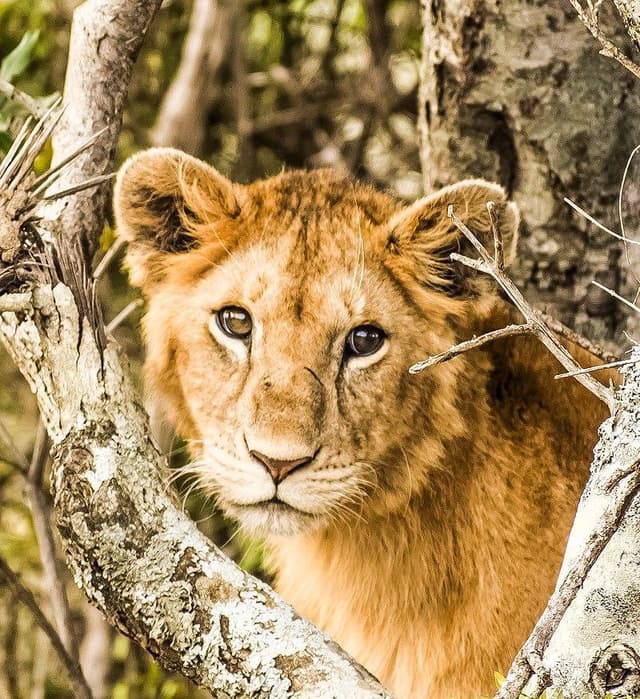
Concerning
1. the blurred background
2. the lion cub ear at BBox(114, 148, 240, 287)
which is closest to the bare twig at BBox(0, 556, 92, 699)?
the blurred background

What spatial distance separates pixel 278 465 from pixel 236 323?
0.49 m

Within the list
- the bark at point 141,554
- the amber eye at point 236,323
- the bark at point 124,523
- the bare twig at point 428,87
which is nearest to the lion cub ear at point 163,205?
the amber eye at point 236,323

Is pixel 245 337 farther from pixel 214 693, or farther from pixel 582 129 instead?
pixel 582 129

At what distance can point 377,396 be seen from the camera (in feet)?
10.2

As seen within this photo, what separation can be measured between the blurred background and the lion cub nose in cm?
28

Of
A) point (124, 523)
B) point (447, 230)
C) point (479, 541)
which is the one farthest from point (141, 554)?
point (447, 230)

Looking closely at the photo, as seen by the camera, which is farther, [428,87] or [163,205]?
[428,87]

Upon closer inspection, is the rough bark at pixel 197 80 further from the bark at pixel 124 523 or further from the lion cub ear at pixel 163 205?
the bark at pixel 124 523

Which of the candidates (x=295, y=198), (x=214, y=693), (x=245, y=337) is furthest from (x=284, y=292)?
(x=214, y=693)

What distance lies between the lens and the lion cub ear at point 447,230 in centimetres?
303

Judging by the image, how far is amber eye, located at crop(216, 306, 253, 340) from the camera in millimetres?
3139

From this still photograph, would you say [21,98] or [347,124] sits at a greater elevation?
[347,124]

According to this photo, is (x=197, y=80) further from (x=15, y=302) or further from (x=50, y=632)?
(x=15, y=302)

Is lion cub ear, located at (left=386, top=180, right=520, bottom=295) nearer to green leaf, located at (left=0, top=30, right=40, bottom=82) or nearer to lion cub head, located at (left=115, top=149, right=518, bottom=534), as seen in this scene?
lion cub head, located at (left=115, top=149, right=518, bottom=534)
